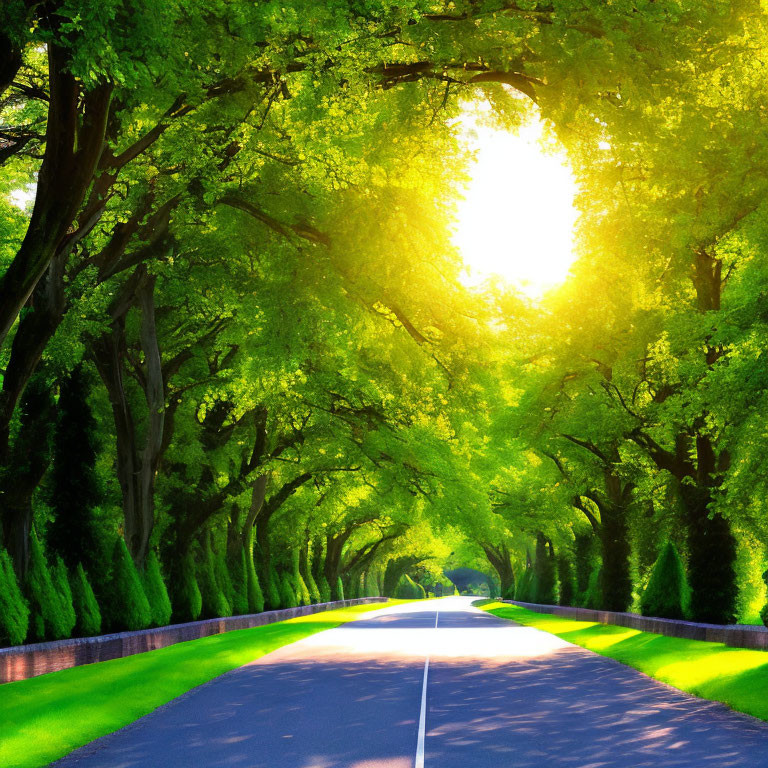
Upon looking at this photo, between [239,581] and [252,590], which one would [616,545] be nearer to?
[252,590]

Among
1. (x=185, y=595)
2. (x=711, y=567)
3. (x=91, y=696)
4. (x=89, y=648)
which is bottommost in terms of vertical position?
(x=91, y=696)

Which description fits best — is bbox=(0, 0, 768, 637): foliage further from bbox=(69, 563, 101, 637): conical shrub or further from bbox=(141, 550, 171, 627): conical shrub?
bbox=(69, 563, 101, 637): conical shrub

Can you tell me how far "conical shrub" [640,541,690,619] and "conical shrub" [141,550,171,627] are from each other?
15.3 m

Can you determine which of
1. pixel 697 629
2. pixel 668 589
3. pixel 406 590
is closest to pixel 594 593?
pixel 668 589

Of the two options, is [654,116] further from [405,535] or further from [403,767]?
[405,535]

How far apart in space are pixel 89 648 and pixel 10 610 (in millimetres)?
2785

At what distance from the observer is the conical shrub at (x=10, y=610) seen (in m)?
17.0

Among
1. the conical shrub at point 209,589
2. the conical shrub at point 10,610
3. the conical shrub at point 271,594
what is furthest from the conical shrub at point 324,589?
the conical shrub at point 10,610

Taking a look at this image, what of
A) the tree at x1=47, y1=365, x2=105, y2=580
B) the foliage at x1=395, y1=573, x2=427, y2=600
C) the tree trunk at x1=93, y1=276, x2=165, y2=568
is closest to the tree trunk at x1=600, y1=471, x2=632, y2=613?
the tree trunk at x1=93, y1=276, x2=165, y2=568

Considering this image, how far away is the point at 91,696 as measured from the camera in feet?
46.8

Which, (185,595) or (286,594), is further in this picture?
(286,594)

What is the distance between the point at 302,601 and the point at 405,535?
23.8 metres

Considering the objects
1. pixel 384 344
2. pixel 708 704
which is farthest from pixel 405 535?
pixel 708 704

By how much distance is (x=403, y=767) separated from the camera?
9094 millimetres
